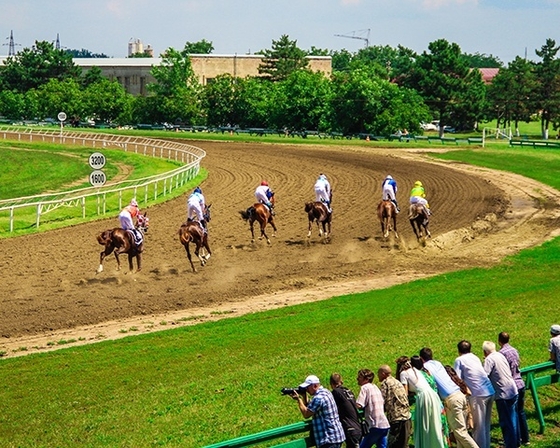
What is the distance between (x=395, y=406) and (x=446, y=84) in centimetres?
8862

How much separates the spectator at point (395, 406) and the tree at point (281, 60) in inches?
5148

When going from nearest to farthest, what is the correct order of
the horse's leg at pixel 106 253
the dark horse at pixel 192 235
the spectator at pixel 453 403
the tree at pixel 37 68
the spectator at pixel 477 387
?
the spectator at pixel 453 403
the spectator at pixel 477 387
the horse's leg at pixel 106 253
the dark horse at pixel 192 235
the tree at pixel 37 68

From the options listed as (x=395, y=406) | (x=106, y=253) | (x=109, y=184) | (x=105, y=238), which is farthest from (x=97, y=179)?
(x=395, y=406)

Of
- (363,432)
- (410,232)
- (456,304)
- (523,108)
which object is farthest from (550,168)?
(523,108)

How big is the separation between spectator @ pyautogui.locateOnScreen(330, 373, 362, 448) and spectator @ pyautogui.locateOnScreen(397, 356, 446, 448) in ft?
2.24

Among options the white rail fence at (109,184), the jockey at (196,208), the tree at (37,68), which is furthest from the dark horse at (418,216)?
the tree at (37,68)

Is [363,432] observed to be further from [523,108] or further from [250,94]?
[523,108]

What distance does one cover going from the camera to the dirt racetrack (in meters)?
21.5

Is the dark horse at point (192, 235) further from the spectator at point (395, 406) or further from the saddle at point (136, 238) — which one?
the spectator at point (395, 406)

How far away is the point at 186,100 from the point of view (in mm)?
98375

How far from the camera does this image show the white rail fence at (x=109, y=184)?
34.2 meters

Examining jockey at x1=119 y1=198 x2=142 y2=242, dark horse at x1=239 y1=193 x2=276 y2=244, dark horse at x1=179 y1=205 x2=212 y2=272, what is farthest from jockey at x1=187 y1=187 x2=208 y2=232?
dark horse at x1=239 y1=193 x2=276 y2=244

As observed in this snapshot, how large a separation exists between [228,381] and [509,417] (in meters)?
4.77

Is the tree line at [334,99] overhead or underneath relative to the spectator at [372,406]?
overhead
